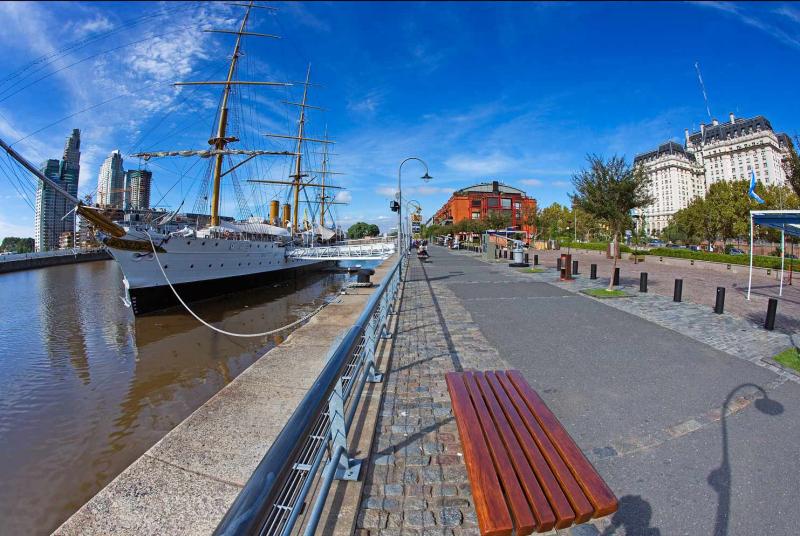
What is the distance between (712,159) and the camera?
11888 centimetres

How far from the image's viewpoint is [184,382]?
30.3 feet

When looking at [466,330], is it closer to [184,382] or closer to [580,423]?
[580,423]

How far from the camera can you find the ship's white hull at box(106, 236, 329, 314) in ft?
61.6

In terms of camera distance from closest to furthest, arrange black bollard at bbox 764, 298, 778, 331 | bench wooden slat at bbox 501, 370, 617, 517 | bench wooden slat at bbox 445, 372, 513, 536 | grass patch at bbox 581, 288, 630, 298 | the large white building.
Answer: bench wooden slat at bbox 445, 372, 513, 536 < bench wooden slat at bbox 501, 370, 617, 517 < black bollard at bbox 764, 298, 778, 331 < grass patch at bbox 581, 288, 630, 298 < the large white building

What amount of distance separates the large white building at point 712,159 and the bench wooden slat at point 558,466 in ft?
337

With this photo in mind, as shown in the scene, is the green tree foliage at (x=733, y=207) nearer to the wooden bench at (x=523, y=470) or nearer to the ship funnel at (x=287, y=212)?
the wooden bench at (x=523, y=470)

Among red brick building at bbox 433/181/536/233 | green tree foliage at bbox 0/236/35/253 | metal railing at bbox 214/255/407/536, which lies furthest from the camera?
red brick building at bbox 433/181/536/233

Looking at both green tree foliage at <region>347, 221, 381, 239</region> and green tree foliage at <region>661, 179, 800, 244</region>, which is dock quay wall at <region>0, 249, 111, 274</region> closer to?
green tree foliage at <region>661, 179, 800, 244</region>

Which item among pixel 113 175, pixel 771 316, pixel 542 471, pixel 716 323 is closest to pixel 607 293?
pixel 716 323

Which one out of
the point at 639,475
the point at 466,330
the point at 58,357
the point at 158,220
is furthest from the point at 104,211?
the point at 639,475

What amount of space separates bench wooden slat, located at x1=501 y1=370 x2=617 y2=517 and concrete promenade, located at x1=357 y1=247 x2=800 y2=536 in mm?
468

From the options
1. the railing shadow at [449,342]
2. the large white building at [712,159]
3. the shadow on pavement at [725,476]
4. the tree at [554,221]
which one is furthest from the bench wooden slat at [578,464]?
the large white building at [712,159]

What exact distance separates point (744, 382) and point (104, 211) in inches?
958

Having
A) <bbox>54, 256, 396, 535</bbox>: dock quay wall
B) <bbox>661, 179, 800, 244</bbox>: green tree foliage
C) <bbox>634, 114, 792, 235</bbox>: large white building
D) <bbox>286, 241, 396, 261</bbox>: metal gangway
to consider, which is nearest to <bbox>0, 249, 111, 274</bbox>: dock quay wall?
<bbox>286, 241, 396, 261</bbox>: metal gangway
